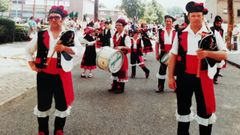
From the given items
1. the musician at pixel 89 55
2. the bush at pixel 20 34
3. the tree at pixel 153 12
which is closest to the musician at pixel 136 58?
the musician at pixel 89 55

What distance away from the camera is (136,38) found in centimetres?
1307

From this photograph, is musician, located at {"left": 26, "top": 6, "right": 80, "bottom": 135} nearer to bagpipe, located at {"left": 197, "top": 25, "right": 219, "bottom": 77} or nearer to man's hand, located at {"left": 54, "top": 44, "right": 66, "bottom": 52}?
man's hand, located at {"left": 54, "top": 44, "right": 66, "bottom": 52}

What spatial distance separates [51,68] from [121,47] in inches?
158

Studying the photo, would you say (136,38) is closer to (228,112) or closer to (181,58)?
(228,112)

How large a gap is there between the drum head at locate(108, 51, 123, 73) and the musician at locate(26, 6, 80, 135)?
343cm

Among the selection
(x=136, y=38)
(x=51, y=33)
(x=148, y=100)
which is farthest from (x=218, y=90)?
(x=51, y=33)

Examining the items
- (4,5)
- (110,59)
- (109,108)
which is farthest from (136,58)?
(4,5)

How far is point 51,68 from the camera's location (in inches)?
204

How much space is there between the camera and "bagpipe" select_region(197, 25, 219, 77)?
15.2 feet

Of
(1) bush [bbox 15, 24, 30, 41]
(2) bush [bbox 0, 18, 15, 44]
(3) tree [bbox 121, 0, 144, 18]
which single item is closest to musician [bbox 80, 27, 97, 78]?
(2) bush [bbox 0, 18, 15, 44]

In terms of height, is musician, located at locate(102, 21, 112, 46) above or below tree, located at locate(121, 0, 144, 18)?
below

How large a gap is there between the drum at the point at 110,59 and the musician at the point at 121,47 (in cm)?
25

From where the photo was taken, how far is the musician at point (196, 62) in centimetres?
467

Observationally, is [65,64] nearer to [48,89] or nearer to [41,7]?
[48,89]
